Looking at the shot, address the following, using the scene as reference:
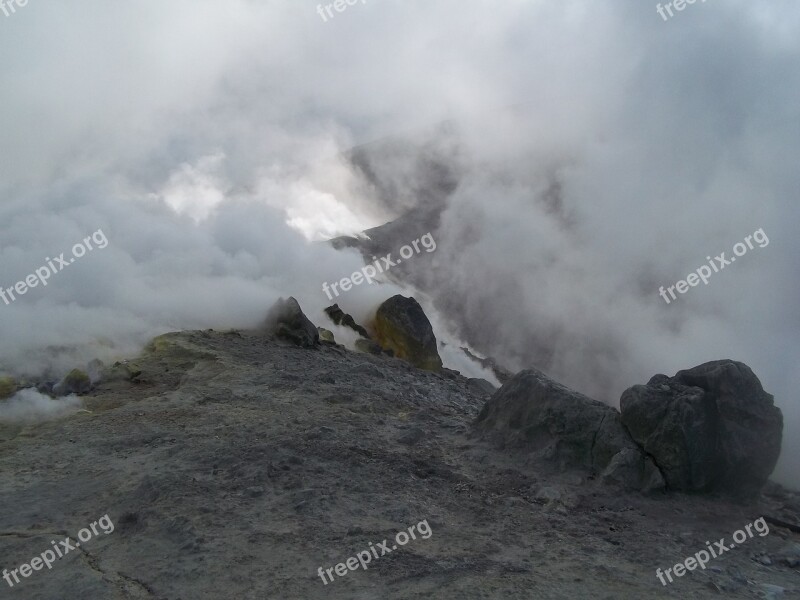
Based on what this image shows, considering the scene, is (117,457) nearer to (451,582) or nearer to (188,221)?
(451,582)

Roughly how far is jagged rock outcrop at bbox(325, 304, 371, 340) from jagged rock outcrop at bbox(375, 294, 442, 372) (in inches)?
20.5

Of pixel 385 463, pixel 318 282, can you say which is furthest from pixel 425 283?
pixel 385 463

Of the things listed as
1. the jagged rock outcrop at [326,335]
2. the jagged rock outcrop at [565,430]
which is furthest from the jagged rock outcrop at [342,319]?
the jagged rock outcrop at [565,430]

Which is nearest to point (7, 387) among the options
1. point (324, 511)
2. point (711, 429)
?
point (324, 511)

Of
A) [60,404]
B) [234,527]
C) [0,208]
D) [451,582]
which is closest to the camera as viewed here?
[451,582]

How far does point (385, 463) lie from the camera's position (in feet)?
23.6

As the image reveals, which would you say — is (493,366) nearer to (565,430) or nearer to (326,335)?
(326,335)

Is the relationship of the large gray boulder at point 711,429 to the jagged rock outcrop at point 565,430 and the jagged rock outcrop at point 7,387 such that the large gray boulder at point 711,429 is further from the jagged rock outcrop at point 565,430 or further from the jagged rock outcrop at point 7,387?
the jagged rock outcrop at point 7,387

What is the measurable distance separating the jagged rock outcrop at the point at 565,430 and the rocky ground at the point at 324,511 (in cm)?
20

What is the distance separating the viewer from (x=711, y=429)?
23.3 ft

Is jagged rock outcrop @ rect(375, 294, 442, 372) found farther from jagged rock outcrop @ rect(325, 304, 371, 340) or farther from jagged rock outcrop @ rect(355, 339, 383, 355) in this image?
jagged rock outcrop @ rect(355, 339, 383, 355)

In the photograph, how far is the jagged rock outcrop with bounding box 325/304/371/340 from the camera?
15609mm

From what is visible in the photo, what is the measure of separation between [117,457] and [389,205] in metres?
24.9

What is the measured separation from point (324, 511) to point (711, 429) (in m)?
3.96
